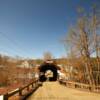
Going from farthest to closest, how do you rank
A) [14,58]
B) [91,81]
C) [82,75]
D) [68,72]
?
[14,58] < [68,72] < [82,75] < [91,81]

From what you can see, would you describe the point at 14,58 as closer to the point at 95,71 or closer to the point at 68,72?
the point at 68,72

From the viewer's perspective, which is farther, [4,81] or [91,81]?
[4,81]

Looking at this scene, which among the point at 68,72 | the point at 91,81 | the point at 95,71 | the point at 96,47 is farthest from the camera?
the point at 68,72

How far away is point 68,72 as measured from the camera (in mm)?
34875

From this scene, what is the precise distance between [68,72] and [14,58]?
34.0 m

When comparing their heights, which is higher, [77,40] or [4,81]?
[77,40]

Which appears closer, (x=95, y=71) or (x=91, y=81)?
(x=91, y=81)

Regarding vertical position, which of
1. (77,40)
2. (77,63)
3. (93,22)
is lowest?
(77,63)

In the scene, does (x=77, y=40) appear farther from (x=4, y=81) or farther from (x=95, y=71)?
(x=4, y=81)

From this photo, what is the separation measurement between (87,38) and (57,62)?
19939mm

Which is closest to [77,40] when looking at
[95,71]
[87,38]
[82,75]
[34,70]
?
[87,38]

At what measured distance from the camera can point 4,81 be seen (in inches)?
1172

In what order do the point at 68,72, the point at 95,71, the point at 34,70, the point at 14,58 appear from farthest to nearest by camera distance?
1. the point at 14,58
2. the point at 34,70
3. the point at 68,72
4. the point at 95,71

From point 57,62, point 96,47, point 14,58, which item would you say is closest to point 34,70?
point 57,62
